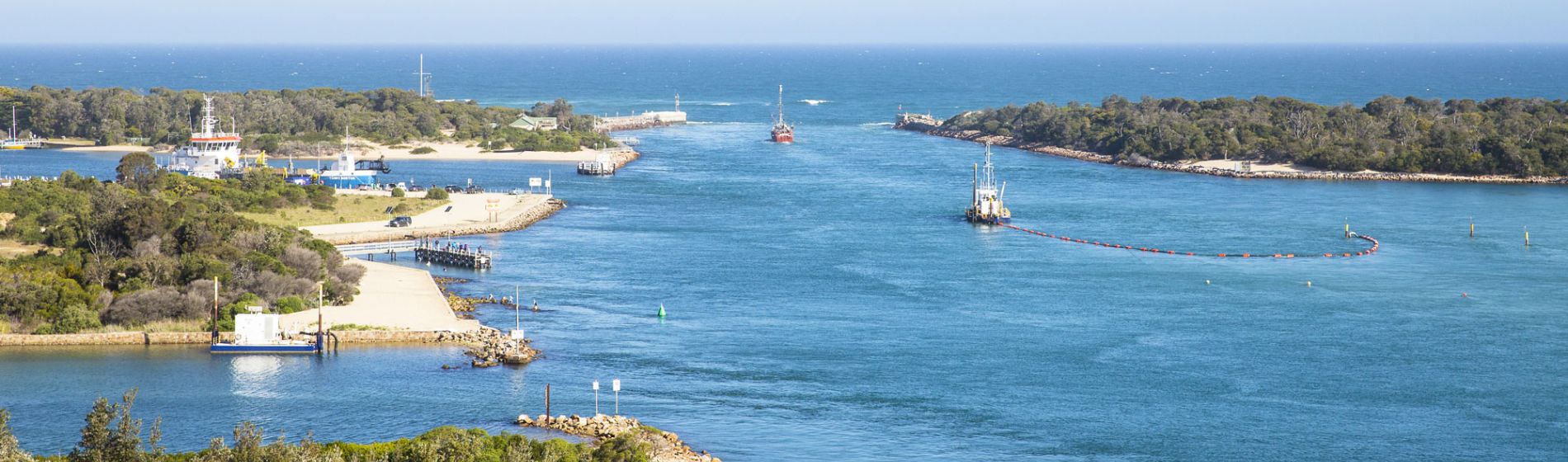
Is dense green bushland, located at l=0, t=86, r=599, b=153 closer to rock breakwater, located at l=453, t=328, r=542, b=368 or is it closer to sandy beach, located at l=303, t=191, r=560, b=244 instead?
sandy beach, located at l=303, t=191, r=560, b=244

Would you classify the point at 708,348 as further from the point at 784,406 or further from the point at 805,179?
the point at 805,179

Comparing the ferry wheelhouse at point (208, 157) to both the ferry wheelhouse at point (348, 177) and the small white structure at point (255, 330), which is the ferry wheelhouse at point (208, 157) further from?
the small white structure at point (255, 330)

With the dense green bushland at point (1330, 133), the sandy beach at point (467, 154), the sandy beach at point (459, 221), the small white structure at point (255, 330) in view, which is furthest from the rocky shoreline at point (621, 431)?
the dense green bushland at point (1330, 133)

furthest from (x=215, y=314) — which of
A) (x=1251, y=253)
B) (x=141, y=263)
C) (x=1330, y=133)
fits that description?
(x=1330, y=133)

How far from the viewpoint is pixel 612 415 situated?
3631 centimetres

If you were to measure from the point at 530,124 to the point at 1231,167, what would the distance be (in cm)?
4836

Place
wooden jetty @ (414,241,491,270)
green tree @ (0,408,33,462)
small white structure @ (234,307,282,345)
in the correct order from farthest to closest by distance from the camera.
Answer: wooden jetty @ (414,241,491,270) → small white structure @ (234,307,282,345) → green tree @ (0,408,33,462)

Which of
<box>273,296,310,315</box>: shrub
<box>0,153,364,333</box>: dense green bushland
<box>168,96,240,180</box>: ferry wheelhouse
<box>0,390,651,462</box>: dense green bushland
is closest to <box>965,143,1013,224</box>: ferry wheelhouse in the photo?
<box>0,153,364,333</box>: dense green bushland

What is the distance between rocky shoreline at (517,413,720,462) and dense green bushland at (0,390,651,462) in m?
2.49

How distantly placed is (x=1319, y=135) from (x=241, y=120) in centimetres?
6953

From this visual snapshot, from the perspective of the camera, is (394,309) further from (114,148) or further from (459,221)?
(114,148)

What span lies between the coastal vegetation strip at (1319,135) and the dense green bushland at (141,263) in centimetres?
6144

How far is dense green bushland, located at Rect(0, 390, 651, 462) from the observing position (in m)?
26.5

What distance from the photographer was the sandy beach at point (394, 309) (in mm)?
45781
